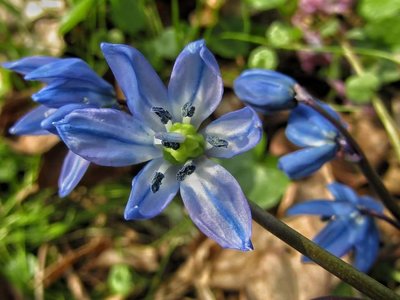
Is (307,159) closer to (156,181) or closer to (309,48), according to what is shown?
(156,181)

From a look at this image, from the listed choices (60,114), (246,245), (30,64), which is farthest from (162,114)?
(30,64)

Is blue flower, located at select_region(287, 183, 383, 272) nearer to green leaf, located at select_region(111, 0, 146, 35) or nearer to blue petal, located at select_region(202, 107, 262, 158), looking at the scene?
blue petal, located at select_region(202, 107, 262, 158)

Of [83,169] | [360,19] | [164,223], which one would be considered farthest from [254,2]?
[83,169]

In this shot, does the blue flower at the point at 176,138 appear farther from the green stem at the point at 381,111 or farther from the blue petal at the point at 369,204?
the green stem at the point at 381,111

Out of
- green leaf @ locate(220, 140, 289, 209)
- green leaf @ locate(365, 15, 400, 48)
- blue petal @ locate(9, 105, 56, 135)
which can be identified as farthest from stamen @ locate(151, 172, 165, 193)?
green leaf @ locate(365, 15, 400, 48)

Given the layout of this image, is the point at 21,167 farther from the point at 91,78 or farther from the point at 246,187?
the point at 91,78
